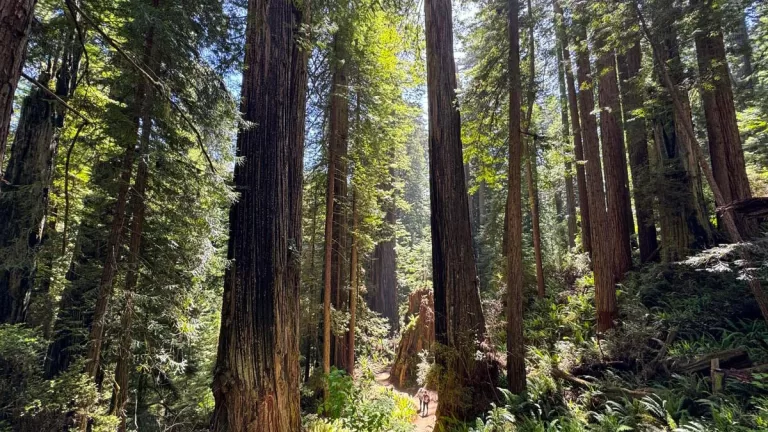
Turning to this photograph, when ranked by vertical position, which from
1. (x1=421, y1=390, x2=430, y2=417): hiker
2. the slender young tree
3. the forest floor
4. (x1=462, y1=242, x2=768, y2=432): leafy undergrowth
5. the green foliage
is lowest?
the forest floor

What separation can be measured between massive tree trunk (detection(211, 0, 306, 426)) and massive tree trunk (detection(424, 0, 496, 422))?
283 cm

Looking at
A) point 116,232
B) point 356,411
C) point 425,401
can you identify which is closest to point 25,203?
point 116,232

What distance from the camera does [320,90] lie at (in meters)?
8.73

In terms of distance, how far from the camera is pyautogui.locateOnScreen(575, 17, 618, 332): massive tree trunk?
279 inches

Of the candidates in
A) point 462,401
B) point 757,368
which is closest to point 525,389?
point 462,401

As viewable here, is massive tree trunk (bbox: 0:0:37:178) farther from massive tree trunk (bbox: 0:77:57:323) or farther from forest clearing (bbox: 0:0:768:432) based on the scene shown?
massive tree trunk (bbox: 0:77:57:323)

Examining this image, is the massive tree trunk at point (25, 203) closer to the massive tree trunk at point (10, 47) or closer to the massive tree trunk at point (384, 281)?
the massive tree trunk at point (10, 47)

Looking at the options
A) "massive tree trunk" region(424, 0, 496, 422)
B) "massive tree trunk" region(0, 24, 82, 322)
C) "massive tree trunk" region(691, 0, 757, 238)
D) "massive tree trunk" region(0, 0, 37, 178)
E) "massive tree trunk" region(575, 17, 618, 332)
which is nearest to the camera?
"massive tree trunk" region(0, 0, 37, 178)

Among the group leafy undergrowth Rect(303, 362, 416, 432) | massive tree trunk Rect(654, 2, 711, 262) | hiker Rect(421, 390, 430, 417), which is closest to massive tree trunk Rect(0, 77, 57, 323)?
leafy undergrowth Rect(303, 362, 416, 432)

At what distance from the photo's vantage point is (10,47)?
1768 millimetres

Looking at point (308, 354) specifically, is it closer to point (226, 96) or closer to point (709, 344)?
point (226, 96)

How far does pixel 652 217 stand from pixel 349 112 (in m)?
8.30

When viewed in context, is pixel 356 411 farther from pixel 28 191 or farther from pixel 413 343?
pixel 28 191

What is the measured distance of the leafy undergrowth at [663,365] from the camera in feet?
14.1
